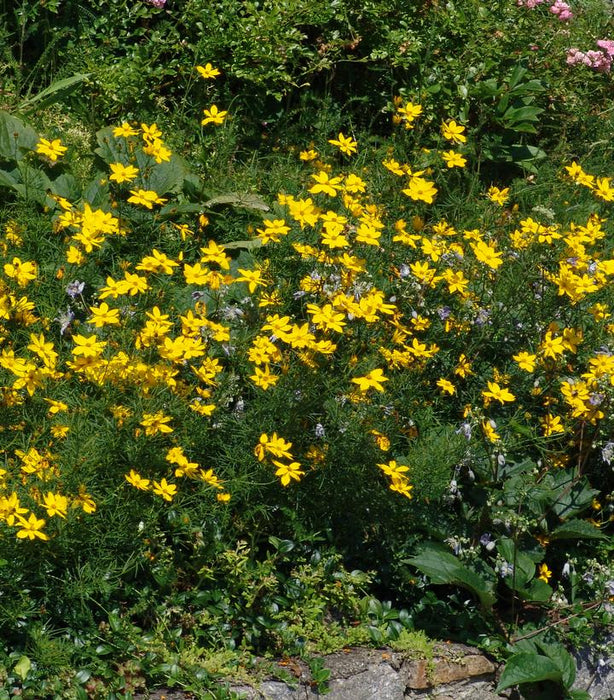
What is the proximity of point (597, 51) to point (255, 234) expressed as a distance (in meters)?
3.08

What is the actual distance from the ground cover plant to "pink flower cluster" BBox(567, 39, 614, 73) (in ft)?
6.12

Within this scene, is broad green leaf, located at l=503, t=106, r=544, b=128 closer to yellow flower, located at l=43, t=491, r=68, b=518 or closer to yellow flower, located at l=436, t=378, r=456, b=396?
yellow flower, located at l=436, t=378, r=456, b=396

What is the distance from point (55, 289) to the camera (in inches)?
160

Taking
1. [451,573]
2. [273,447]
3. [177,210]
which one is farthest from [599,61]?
[273,447]

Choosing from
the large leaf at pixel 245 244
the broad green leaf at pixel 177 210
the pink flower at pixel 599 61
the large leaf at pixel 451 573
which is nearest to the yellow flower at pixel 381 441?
the large leaf at pixel 451 573

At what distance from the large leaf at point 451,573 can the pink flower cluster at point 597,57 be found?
380 centimetres

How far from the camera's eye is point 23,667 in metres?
3.01

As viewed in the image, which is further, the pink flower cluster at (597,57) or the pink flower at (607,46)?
the pink flower at (607,46)

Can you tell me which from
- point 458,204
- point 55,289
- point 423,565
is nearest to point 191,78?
point 458,204

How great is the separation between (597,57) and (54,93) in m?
3.38

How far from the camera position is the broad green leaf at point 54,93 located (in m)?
5.20

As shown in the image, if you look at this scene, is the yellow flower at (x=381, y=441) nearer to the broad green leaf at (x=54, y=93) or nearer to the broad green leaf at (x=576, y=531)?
the broad green leaf at (x=576, y=531)

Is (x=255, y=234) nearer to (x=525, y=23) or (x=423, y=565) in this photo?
(x=423, y=565)

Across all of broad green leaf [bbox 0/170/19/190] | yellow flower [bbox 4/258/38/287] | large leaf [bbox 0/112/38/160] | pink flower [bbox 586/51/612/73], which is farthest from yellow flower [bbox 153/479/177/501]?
pink flower [bbox 586/51/612/73]
